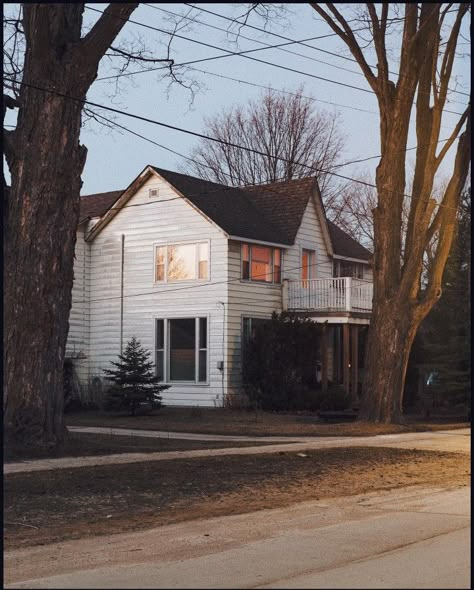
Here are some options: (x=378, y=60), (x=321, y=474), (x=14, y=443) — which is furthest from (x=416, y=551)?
(x=378, y=60)

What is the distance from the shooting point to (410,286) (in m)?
23.9

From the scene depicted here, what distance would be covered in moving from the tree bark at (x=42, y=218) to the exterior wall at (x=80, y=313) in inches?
733

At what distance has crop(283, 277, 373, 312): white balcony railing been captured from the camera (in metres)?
32.4

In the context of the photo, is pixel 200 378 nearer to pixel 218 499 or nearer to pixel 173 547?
pixel 218 499

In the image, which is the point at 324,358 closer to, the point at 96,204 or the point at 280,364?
the point at 280,364

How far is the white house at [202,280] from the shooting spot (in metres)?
31.5

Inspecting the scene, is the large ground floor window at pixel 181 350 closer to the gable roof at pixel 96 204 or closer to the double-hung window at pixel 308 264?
the double-hung window at pixel 308 264

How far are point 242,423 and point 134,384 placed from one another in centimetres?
557

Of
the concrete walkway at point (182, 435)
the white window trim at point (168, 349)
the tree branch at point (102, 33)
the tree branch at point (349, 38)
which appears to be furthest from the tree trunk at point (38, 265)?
the white window trim at point (168, 349)

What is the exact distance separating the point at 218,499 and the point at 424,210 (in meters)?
13.7

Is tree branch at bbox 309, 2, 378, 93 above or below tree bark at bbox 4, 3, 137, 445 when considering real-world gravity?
above

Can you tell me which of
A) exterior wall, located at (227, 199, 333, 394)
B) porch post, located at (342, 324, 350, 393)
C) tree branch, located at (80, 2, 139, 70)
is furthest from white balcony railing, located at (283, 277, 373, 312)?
tree branch, located at (80, 2, 139, 70)

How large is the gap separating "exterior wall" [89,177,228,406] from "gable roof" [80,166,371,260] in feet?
1.64

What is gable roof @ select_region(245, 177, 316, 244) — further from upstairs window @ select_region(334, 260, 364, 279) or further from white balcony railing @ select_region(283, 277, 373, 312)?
upstairs window @ select_region(334, 260, 364, 279)
